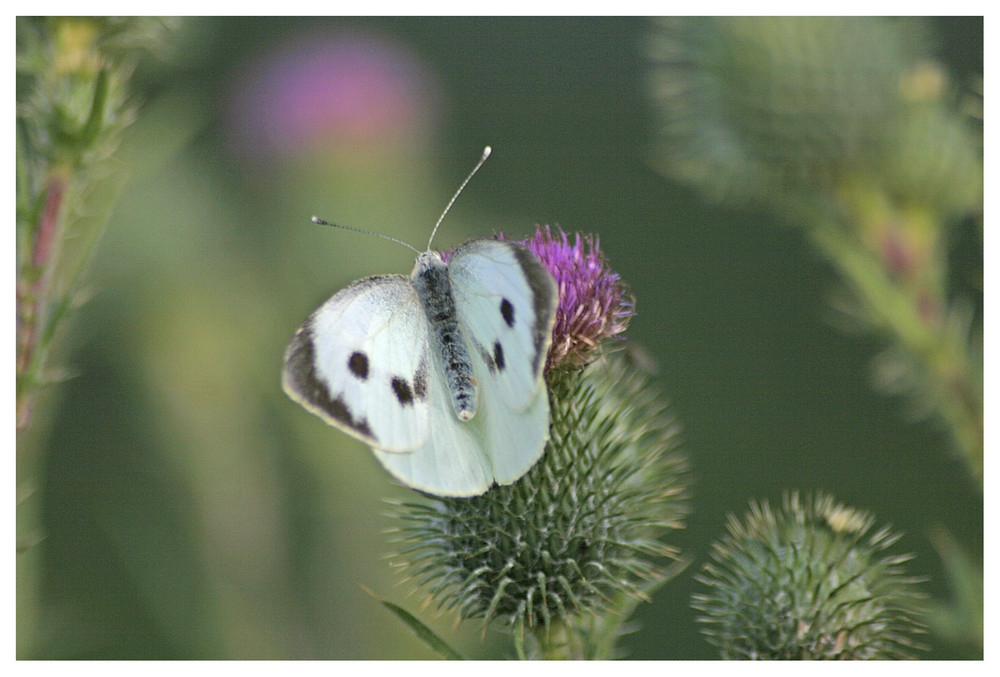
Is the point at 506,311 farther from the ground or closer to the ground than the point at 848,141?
closer to the ground

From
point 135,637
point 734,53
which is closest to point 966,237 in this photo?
point 734,53

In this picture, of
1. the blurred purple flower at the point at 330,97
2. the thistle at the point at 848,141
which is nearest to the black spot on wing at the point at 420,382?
Result: the thistle at the point at 848,141

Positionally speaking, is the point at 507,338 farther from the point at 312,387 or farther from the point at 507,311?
the point at 312,387

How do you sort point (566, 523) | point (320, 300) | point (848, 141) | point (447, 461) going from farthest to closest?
point (320, 300), point (848, 141), point (566, 523), point (447, 461)

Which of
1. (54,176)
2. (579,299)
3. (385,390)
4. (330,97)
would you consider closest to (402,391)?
(385,390)

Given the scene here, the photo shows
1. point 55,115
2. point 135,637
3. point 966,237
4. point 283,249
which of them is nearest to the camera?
point 55,115

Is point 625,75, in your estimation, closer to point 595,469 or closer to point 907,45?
point 907,45
